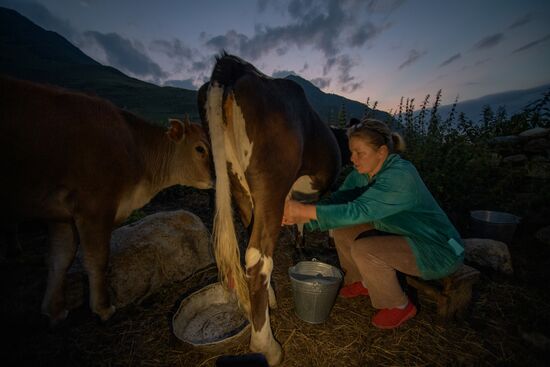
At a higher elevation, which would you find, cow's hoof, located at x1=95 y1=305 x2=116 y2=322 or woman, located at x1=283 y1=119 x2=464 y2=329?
woman, located at x1=283 y1=119 x2=464 y2=329

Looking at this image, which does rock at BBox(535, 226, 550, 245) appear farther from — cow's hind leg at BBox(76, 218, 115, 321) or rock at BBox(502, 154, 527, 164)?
cow's hind leg at BBox(76, 218, 115, 321)

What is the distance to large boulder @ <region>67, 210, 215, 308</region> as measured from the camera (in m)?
3.00

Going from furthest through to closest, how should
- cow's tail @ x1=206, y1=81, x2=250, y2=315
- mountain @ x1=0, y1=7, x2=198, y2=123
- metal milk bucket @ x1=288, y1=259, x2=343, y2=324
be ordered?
1. mountain @ x1=0, y1=7, x2=198, y2=123
2. metal milk bucket @ x1=288, y1=259, x2=343, y2=324
3. cow's tail @ x1=206, y1=81, x2=250, y2=315

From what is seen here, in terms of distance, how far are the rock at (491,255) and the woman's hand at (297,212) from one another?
2812 mm

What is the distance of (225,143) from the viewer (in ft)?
7.54

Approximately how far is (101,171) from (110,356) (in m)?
1.72

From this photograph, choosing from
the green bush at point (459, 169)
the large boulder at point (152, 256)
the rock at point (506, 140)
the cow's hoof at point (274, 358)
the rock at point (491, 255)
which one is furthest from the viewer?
the rock at point (506, 140)

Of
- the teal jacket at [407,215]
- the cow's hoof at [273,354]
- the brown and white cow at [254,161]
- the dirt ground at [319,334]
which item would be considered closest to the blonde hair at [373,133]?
the teal jacket at [407,215]

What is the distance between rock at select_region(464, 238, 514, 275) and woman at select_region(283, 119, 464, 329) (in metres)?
1.53

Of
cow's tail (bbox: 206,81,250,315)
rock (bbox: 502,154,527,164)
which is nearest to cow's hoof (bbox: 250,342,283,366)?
cow's tail (bbox: 206,81,250,315)

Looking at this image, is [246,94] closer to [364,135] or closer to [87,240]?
[364,135]

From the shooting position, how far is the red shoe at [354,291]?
3.22 meters

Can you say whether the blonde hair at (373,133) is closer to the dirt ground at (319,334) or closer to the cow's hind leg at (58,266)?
the dirt ground at (319,334)

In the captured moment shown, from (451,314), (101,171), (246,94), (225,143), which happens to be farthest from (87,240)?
(451,314)
